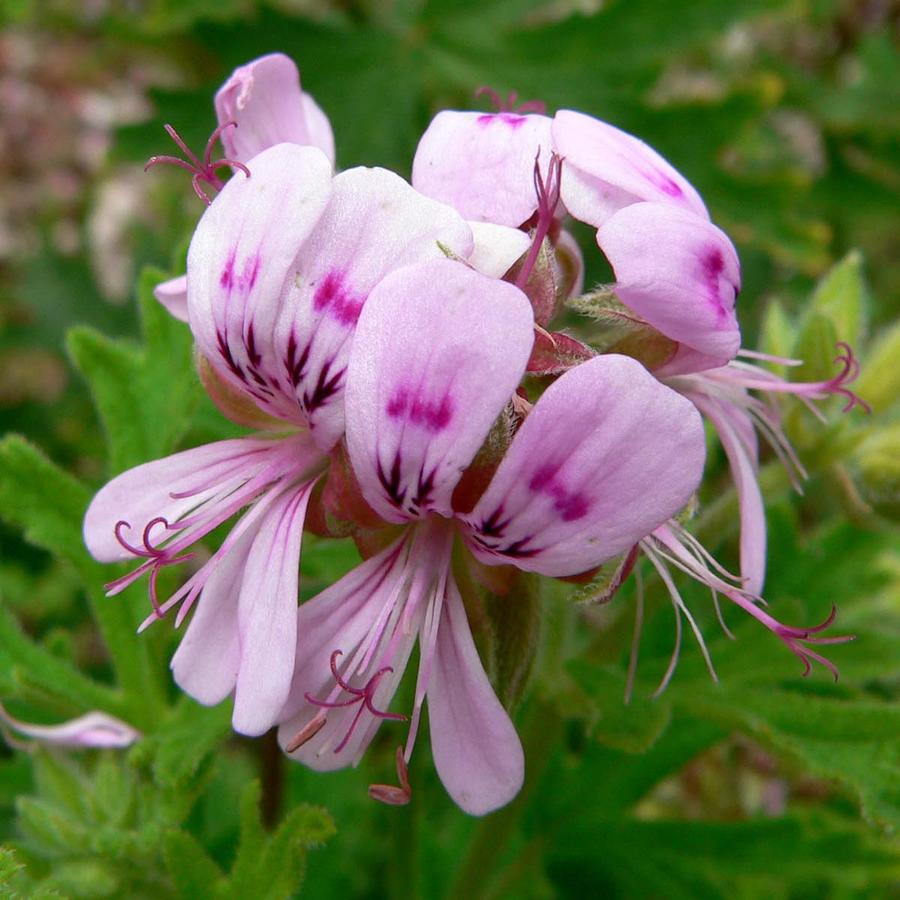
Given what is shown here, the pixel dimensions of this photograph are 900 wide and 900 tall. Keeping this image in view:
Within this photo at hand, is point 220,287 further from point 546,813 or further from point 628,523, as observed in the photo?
point 546,813

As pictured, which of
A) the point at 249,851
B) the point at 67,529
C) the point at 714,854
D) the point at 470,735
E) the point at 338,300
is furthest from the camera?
the point at 714,854

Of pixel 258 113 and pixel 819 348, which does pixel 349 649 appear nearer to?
pixel 258 113

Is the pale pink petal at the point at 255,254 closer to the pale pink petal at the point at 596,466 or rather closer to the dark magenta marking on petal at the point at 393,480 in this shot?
the dark magenta marking on petal at the point at 393,480

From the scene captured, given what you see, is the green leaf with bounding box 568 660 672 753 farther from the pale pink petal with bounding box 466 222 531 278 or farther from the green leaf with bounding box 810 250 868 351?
the green leaf with bounding box 810 250 868 351

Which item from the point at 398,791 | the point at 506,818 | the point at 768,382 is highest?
the point at 768,382

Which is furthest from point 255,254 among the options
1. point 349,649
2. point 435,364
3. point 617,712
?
point 617,712

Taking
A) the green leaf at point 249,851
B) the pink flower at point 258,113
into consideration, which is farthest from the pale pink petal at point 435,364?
the green leaf at point 249,851
